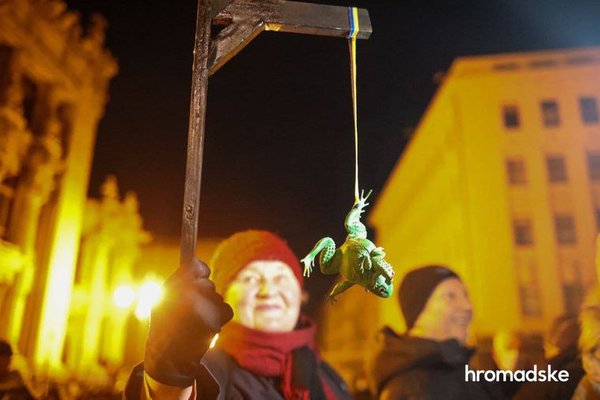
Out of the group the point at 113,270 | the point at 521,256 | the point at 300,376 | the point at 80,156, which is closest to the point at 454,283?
the point at 300,376

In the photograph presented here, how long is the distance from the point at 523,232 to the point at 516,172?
2.17 meters

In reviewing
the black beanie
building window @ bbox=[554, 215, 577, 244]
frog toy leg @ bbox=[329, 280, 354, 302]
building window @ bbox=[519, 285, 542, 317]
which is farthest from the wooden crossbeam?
building window @ bbox=[554, 215, 577, 244]

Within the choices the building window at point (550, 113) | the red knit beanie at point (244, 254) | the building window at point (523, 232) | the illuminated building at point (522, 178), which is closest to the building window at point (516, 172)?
the illuminated building at point (522, 178)

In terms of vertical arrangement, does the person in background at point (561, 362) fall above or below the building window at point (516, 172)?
below

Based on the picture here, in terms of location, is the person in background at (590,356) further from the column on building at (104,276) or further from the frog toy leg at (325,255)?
the column on building at (104,276)

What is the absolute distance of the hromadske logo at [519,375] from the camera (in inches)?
163

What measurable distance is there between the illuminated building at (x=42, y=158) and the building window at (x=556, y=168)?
1408 cm

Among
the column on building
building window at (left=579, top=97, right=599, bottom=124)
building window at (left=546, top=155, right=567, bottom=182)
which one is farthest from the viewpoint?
building window at (left=546, top=155, right=567, bottom=182)

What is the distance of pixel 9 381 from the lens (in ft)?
11.5

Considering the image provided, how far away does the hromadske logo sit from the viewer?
4.13 m

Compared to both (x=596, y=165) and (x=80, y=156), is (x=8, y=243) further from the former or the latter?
(x=596, y=165)

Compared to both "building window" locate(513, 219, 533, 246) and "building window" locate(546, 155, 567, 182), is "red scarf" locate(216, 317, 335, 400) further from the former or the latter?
"building window" locate(546, 155, 567, 182)

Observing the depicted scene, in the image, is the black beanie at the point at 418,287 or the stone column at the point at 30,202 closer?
the black beanie at the point at 418,287

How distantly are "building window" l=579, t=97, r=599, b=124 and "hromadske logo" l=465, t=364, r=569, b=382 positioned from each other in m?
14.1
